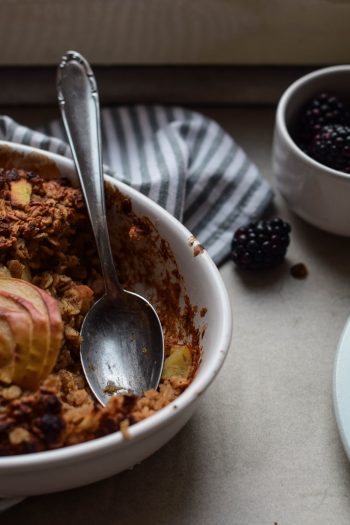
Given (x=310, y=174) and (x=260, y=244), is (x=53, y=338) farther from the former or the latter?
(x=310, y=174)

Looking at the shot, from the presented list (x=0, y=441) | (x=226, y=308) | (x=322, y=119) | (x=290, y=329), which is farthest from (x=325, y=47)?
(x=0, y=441)

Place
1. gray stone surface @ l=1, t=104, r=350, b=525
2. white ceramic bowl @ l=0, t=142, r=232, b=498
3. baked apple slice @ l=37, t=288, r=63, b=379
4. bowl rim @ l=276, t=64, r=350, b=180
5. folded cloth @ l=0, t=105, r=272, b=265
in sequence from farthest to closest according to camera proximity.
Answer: folded cloth @ l=0, t=105, r=272, b=265, bowl rim @ l=276, t=64, r=350, b=180, gray stone surface @ l=1, t=104, r=350, b=525, baked apple slice @ l=37, t=288, r=63, b=379, white ceramic bowl @ l=0, t=142, r=232, b=498

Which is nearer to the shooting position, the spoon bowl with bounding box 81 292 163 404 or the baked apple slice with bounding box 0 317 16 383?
the baked apple slice with bounding box 0 317 16 383

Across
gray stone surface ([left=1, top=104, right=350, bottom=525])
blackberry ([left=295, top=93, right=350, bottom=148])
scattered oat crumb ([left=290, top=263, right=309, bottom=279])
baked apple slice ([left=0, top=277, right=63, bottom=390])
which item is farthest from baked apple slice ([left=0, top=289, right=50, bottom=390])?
blackberry ([left=295, top=93, right=350, bottom=148])

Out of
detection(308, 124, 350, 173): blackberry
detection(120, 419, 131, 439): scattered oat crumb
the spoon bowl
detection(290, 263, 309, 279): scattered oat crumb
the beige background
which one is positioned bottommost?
detection(290, 263, 309, 279): scattered oat crumb

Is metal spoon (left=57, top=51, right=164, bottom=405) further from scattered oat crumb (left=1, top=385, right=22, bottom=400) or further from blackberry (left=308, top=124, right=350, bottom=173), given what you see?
blackberry (left=308, top=124, right=350, bottom=173)

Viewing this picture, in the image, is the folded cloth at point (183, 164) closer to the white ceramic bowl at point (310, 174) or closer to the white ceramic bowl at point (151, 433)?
the white ceramic bowl at point (310, 174)
